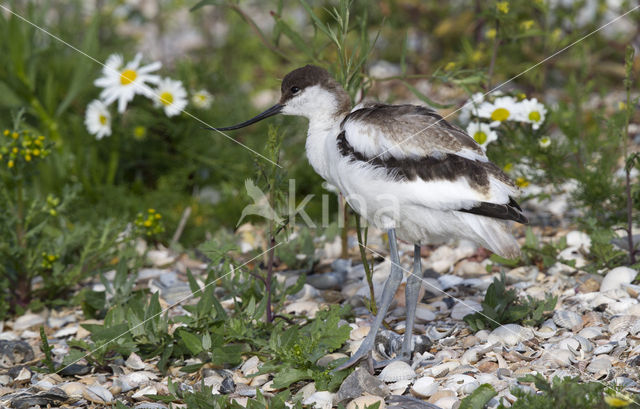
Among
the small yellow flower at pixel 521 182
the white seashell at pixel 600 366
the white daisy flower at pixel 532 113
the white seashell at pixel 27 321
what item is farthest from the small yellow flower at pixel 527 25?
the white seashell at pixel 27 321

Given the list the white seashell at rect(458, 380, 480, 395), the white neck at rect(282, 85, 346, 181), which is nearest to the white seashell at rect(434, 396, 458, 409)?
the white seashell at rect(458, 380, 480, 395)

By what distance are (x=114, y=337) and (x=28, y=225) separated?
1.15 metres

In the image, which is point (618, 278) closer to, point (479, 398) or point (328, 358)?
point (479, 398)

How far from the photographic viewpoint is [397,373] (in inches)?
107

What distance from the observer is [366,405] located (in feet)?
8.06

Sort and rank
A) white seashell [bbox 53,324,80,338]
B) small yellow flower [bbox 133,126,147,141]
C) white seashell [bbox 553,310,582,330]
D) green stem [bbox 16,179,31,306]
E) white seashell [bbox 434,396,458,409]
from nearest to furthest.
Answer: white seashell [bbox 434,396,458,409] < white seashell [bbox 553,310,582,330] < white seashell [bbox 53,324,80,338] < green stem [bbox 16,179,31,306] < small yellow flower [bbox 133,126,147,141]

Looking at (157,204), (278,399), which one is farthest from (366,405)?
(157,204)

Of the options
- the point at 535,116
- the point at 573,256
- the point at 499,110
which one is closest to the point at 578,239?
the point at 573,256

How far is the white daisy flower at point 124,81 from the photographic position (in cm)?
459

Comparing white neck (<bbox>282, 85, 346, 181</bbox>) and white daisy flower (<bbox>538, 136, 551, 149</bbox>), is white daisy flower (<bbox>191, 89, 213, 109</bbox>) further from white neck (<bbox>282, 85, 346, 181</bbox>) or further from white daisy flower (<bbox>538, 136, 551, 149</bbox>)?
white daisy flower (<bbox>538, 136, 551, 149</bbox>)

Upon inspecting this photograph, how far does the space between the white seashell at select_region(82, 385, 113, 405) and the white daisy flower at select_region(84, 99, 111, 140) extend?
7.46 feet

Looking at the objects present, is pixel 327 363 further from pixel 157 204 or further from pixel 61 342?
pixel 157 204

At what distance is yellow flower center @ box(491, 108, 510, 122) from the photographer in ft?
12.3

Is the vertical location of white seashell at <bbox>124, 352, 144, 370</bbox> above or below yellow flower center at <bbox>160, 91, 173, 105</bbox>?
below
